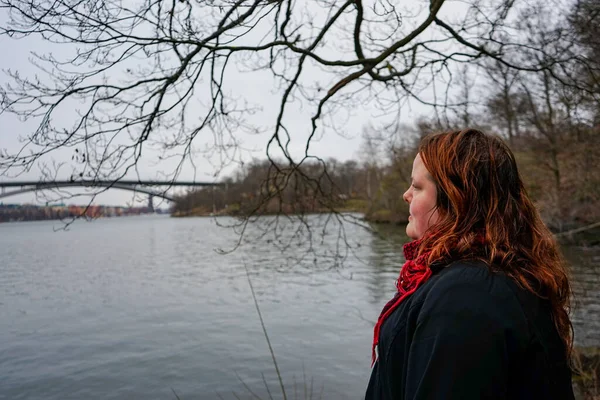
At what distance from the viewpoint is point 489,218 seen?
1297 millimetres

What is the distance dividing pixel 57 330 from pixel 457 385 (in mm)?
10967

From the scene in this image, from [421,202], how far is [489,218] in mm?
190

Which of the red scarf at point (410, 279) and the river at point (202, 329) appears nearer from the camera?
the red scarf at point (410, 279)

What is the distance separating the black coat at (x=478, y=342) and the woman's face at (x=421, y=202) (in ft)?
0.68

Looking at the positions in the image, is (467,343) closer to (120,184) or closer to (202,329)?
(120,184)

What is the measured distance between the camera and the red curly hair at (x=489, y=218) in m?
1.24

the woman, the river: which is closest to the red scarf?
the woman

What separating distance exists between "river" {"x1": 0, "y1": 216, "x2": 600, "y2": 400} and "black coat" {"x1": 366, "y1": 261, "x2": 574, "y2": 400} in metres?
3.32

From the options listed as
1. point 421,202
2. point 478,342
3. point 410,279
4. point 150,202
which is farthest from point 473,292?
point 150,202

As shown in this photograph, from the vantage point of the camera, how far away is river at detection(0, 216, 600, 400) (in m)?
7.28

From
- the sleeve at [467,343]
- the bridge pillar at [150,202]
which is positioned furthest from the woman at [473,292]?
the bridge pillar at [150,202]

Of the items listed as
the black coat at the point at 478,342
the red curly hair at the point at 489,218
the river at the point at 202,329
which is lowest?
the river at the point at 202,329

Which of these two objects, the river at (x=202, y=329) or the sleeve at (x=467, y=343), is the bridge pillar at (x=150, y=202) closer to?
the river at (x=202, y=329)

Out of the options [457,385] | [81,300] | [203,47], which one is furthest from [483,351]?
[81,300]
